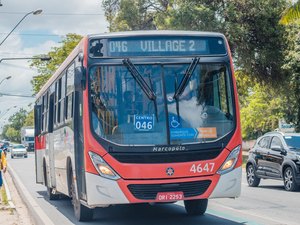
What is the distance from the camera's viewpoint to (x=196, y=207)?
13.5 meters

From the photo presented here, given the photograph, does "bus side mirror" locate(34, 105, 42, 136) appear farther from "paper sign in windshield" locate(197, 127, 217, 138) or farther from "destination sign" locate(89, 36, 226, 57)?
"paper sign in windshield" locate(197, 127, 217, 138)

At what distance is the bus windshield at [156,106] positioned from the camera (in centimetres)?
1062

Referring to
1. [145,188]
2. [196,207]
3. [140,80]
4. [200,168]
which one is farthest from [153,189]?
[196,207]

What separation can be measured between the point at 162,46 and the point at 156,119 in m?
1.31

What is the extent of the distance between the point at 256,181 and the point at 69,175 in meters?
9.65

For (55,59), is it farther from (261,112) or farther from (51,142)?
(51,142)

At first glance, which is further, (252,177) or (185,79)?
(252,177)

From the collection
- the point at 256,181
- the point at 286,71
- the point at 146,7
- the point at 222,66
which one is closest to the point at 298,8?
the point at 256,181

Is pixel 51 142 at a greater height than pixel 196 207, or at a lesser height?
greater

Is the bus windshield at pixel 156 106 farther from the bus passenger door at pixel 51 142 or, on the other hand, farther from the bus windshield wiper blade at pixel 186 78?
the bus passenger door at pixel 51 142

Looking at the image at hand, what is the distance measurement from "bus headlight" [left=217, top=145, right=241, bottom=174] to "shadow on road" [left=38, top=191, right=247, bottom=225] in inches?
64.7

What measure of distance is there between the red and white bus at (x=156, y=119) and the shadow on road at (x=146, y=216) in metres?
1.58

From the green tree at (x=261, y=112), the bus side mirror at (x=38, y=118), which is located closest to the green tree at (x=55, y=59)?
the green tree at (x=261, y=112)

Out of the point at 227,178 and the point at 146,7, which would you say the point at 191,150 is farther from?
the point at 146,7
